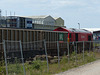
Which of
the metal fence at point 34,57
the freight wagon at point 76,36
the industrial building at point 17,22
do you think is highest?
the industrial building at point 17,22

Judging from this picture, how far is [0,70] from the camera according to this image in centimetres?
974

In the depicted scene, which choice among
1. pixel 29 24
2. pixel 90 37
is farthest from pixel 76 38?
pixel 29 24

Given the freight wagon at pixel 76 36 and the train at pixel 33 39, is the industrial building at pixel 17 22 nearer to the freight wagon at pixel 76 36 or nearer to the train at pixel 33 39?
the freight wagon at pixel 76 36

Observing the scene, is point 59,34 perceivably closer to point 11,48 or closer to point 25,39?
point 25,39

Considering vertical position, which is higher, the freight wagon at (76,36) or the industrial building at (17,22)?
the industrial building at (17,22)

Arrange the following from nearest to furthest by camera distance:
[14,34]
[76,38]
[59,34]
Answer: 1. [14,34]
2. [59,34]
3. [76,38]

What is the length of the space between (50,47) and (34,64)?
1132 cm

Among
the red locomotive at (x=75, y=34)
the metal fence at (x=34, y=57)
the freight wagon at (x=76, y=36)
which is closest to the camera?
the metal fence at (x=34, y=57)

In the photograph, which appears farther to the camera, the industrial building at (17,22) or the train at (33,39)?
the industrial building at (17,22)

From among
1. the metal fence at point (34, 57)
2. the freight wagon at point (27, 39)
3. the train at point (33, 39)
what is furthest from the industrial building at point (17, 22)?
the metal fence at point (34, 57)

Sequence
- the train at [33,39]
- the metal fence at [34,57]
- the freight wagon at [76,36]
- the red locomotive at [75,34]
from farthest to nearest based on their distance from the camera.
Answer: the red locomotive at [75,34], the freight wagon at [76,36], the train at [33,39], the metal fence at [34,57]

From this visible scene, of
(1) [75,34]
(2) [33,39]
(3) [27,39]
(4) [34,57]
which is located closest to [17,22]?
(1) [75,34]

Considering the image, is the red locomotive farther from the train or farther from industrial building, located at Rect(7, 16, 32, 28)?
industrial building, located at Rect(7, 16, 32, 28)

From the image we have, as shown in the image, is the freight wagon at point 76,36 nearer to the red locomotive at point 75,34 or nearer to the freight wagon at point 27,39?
the red locomotive at point 75,34
